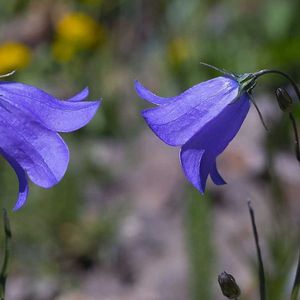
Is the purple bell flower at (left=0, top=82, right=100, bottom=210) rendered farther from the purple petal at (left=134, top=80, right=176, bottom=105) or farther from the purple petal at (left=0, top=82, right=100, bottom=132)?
the purple petal at (left=134, top=80, right=176, bottom=105)

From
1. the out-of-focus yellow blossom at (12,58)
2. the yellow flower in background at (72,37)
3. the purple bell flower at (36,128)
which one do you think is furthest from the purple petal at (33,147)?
the yellow flower in background at (72,37)

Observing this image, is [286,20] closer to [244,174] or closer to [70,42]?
[70,42]

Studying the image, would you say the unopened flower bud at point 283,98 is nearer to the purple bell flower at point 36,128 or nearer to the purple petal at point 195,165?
the purple petal at point 195,165

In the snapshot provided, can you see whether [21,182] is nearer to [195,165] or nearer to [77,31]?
[195,165]

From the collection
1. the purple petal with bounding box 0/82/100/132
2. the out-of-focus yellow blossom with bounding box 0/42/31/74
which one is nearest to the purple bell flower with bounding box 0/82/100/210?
the purple petal with bounding box 0/82/100/132

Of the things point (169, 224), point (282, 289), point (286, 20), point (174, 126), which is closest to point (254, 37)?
point (286, 20)

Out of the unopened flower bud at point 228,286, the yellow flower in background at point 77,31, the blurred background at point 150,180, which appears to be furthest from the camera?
the yellow flower in background at point 77,31
